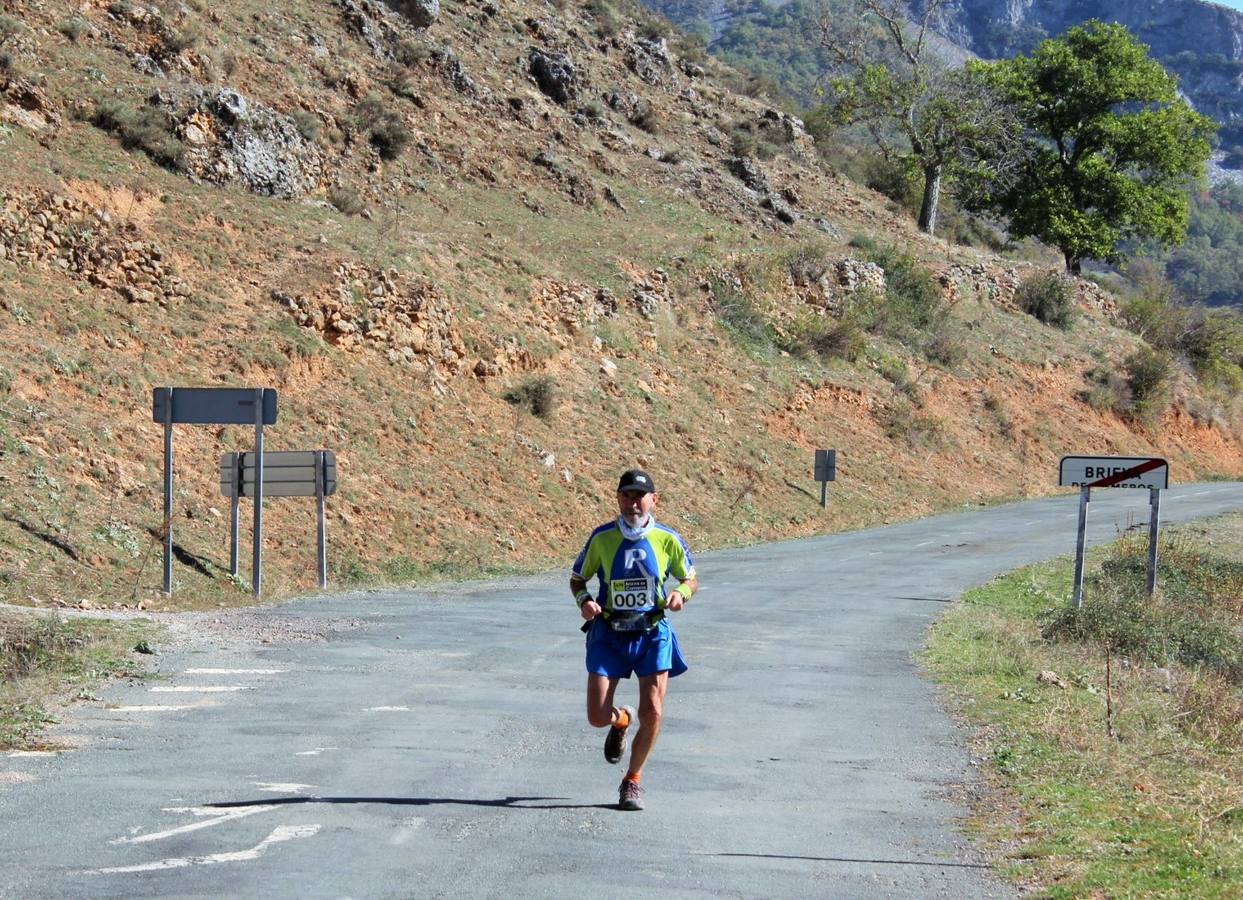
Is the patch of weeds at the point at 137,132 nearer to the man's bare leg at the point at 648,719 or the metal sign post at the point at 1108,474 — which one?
the metal sign post at the point at 1108,474

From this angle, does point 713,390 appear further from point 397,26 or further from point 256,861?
point 256,861

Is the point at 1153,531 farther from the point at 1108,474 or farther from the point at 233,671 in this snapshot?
the point at 233,671

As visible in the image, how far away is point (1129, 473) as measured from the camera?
697 inches

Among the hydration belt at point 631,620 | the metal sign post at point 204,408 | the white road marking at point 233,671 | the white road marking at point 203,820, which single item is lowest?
the white road marking at point 233,671

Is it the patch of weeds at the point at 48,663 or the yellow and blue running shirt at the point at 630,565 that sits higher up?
the yellow and blue running shirt at the point at 630,565

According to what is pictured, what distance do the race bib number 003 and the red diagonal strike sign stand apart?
11.3 meters

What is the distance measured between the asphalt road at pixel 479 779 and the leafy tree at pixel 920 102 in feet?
154

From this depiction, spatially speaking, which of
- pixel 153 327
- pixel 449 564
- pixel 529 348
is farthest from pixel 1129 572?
pixel 153 327

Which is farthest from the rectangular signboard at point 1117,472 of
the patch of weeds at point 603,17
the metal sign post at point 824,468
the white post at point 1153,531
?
the patch of weeds at point 603,17

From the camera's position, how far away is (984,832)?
7785 millimetres

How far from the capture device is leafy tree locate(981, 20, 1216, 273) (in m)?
63.4

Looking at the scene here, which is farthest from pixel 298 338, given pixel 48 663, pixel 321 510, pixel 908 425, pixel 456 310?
pixel 908 425

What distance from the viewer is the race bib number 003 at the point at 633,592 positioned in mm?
7948

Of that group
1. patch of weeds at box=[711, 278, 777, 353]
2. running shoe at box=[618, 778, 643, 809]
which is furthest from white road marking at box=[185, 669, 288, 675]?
patch of weeds at box=[711, 278, 777, 353]
